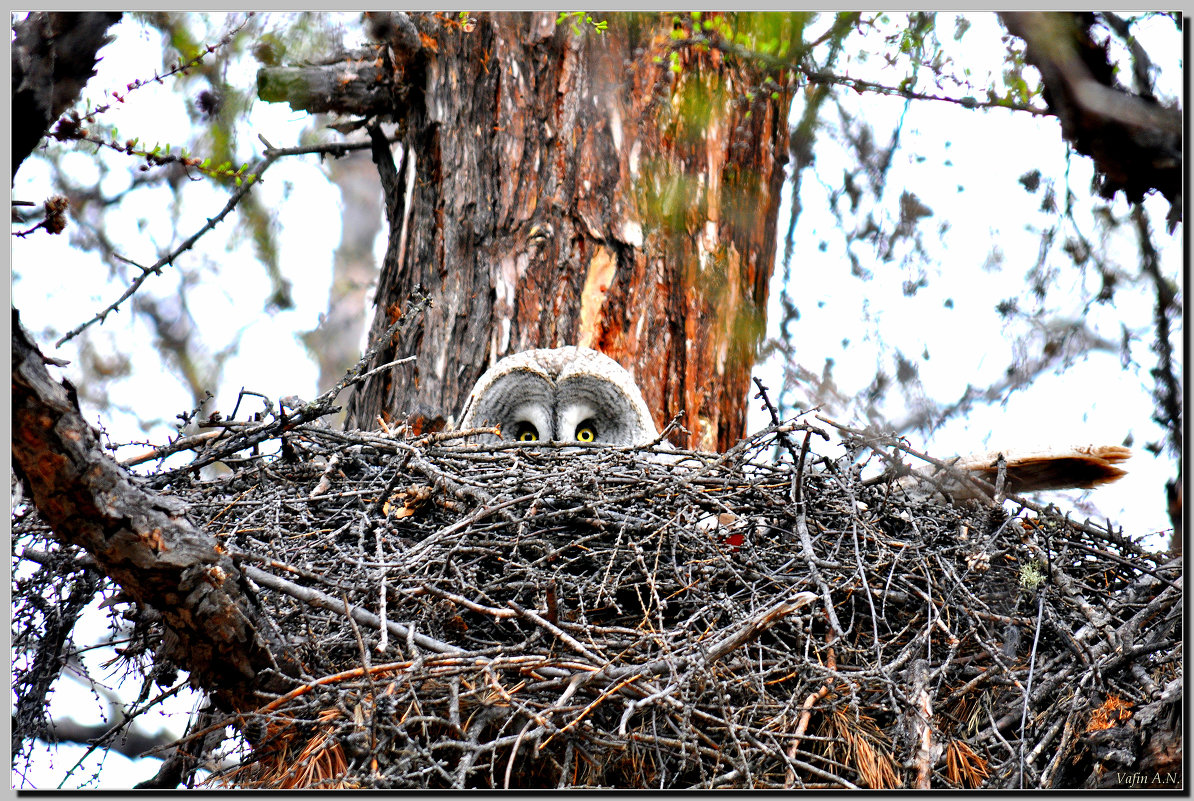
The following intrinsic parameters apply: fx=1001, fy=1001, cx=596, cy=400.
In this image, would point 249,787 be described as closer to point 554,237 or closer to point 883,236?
point 883,236

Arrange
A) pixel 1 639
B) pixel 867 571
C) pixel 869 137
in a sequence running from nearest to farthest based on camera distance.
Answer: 1. pixel 1 639
2. pixel 867 571
3. pixel 869 137

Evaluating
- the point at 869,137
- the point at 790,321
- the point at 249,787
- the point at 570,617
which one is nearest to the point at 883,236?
the point at 869,137

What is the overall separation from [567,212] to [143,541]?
7.89ft

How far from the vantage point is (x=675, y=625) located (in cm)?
194

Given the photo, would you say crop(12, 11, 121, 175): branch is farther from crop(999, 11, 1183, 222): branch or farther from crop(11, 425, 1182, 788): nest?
crop(999, 11, 1183, 222): branch

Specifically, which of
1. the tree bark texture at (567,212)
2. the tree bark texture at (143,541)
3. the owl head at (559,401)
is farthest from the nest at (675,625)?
the tree bark texture at (567,212)

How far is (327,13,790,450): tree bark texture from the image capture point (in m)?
3.62

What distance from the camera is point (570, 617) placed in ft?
6.47

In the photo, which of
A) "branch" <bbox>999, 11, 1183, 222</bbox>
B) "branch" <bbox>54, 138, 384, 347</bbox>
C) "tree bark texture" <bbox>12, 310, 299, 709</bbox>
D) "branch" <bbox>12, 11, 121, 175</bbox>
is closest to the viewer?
"branch" <bbox>999, 11, 1183, 222</bbox>

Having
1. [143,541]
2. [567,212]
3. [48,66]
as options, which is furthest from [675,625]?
[567,212]

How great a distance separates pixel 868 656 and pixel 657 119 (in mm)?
2403

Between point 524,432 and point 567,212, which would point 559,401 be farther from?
point 567,212

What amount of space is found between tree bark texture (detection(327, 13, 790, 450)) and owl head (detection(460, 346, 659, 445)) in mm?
235

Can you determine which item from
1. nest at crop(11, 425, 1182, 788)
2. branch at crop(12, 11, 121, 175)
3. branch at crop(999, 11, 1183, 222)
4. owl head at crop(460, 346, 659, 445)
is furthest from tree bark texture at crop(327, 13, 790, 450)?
branch at crop(999, 11, 1183, 222)
